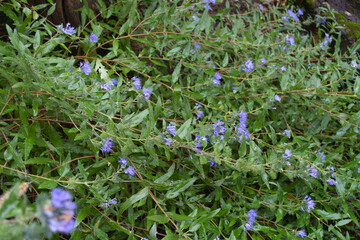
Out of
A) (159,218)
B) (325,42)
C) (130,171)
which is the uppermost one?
(325,42)

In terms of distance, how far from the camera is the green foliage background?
1.82 metres

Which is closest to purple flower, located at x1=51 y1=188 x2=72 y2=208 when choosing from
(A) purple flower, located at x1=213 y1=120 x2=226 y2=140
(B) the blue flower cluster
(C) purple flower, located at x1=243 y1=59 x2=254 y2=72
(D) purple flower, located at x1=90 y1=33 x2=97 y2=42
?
(B) the blue flower cluster

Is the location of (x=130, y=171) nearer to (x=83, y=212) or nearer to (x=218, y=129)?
(x=83, y=212)

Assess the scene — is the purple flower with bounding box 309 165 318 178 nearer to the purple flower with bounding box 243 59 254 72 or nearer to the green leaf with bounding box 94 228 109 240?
the purple flower with bounding box 243 59 254 72

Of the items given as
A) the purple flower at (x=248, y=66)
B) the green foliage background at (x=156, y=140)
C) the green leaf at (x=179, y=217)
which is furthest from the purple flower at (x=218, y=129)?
the purple flower at (x=248, y=66)

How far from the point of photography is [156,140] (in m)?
1.83

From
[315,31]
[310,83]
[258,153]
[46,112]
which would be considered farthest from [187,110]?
[315,31]

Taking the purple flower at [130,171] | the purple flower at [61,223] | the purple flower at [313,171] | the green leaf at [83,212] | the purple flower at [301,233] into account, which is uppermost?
the purple flower at [61,223]

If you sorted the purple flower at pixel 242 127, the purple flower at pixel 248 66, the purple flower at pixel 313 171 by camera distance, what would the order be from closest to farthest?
the purple flower at pixel 313 171 → the purple flower at pixel 242 127 → the purple flower at pixel 248 66

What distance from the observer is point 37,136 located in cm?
192

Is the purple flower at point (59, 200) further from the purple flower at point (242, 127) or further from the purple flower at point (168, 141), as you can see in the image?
the purple flower at point (242, 127)

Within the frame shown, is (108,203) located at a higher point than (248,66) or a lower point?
lower

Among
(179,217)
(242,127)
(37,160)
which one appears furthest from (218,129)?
(37,160)

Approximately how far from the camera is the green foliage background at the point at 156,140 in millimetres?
1816
